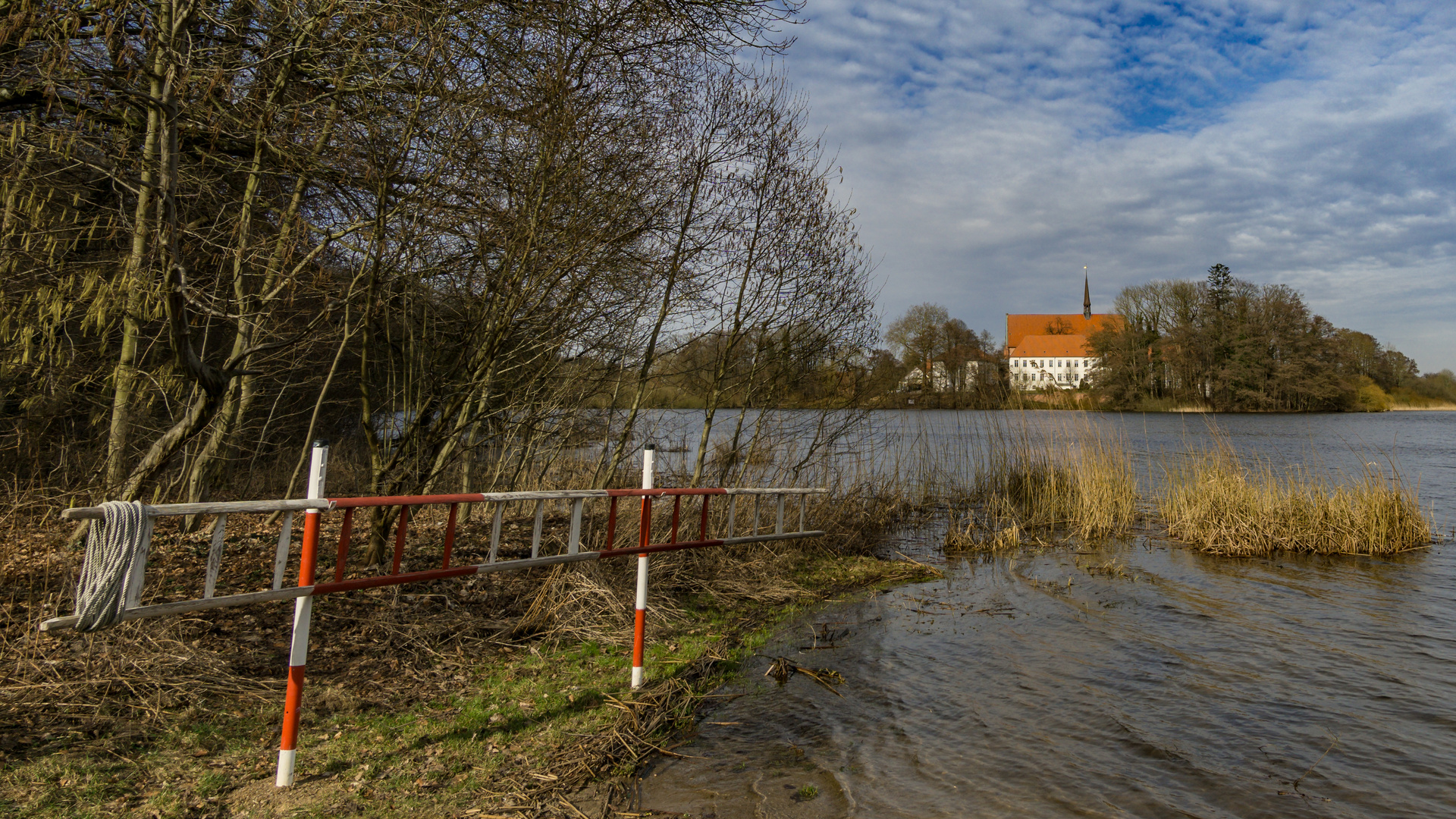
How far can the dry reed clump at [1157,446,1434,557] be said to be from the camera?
1191 cm

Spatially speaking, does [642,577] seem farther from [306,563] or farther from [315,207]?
[315,207]

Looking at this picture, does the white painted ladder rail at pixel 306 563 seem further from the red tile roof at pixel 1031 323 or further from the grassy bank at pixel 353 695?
the red tile roof at pixel 1031 323

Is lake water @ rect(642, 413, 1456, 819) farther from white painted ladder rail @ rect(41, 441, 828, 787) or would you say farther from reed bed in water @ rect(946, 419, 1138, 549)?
reed bed in water @ rect(946, 419, 1138, 549)

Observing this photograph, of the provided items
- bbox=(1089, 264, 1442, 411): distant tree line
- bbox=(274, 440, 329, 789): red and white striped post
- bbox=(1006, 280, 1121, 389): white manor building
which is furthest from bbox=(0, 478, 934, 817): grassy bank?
bbox=(1006, 280, 1121, 389): white manor building

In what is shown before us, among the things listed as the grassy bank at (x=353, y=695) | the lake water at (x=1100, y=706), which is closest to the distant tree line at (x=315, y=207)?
the grassy bank at (x=353, y=695)

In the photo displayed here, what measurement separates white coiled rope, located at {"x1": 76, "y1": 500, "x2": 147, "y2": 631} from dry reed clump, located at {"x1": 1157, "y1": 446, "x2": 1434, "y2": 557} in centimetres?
1301

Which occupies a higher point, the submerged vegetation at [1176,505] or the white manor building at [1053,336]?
the white manor building at [1053,336]

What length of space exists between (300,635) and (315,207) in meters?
5.32

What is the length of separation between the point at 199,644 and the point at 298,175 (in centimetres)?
366

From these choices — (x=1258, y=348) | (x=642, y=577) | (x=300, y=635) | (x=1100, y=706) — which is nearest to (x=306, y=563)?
(x=300, y=635)

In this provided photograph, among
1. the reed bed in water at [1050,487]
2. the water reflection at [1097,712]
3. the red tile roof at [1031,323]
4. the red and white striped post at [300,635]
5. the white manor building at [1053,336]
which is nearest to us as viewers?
the red and white striped post at [300,635]

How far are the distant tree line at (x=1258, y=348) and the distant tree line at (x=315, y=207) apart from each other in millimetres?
18283

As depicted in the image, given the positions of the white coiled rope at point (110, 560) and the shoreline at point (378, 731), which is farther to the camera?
the shoreline at point (378, 731)

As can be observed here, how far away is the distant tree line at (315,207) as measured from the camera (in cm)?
495
